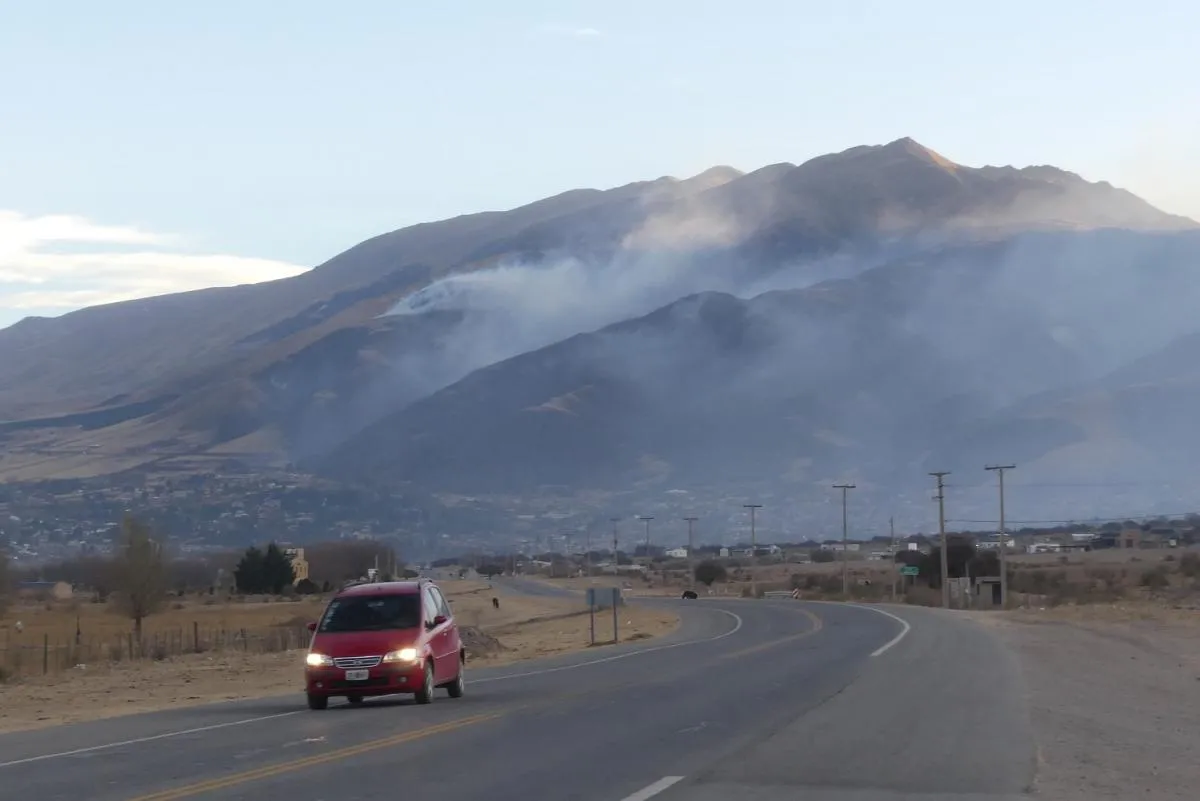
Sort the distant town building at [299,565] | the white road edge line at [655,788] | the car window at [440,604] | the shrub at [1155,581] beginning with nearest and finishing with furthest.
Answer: the white road edge line at [655,788], the car window at [440,604], the shrub at [1155,581], the distant town building at [299,565]

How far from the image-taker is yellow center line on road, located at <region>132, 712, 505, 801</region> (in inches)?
577

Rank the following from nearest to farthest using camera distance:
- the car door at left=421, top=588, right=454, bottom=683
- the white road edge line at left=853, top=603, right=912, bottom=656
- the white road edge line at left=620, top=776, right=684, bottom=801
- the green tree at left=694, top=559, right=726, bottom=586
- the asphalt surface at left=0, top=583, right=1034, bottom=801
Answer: the white road edge line at left=620, top=776, right=684, bottom=801 → the asphalt surface at left=0, top=583, right=1034, bottom=801 → the car door at left=421, top=588, right=454, bottom=683 → the white road edge line at left=853, top=603, right=912, bottom=656 → the green tree at left=694, top=559, right=726, bottom=586

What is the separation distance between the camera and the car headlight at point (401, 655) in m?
23.4

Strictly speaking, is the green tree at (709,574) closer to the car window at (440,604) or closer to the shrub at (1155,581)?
the shrub at (1155,581)

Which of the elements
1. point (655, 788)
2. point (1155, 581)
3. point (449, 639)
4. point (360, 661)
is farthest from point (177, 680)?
point (1155, 581)

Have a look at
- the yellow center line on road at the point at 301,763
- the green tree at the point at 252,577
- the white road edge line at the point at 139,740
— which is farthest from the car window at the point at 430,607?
the green tree at the point at 252,577

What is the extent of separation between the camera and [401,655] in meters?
23.5

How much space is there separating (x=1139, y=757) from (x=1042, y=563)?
128 m

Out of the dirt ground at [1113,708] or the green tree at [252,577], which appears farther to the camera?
the green tree at [252,577]

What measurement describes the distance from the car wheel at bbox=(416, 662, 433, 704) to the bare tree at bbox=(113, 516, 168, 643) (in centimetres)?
4467

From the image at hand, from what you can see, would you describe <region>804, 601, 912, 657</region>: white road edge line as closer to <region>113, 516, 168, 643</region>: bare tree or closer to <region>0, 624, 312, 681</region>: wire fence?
<region>0, 624, 312, 681</region>: wire fence

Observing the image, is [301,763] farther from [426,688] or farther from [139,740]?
[426,688]

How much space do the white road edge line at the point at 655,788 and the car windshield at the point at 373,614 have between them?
9204 mm

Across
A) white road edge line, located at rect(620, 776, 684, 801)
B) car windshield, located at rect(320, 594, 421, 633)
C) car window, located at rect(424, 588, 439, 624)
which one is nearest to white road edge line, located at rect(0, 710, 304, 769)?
car windshield, located at rect(320, 594, 421, 633)
